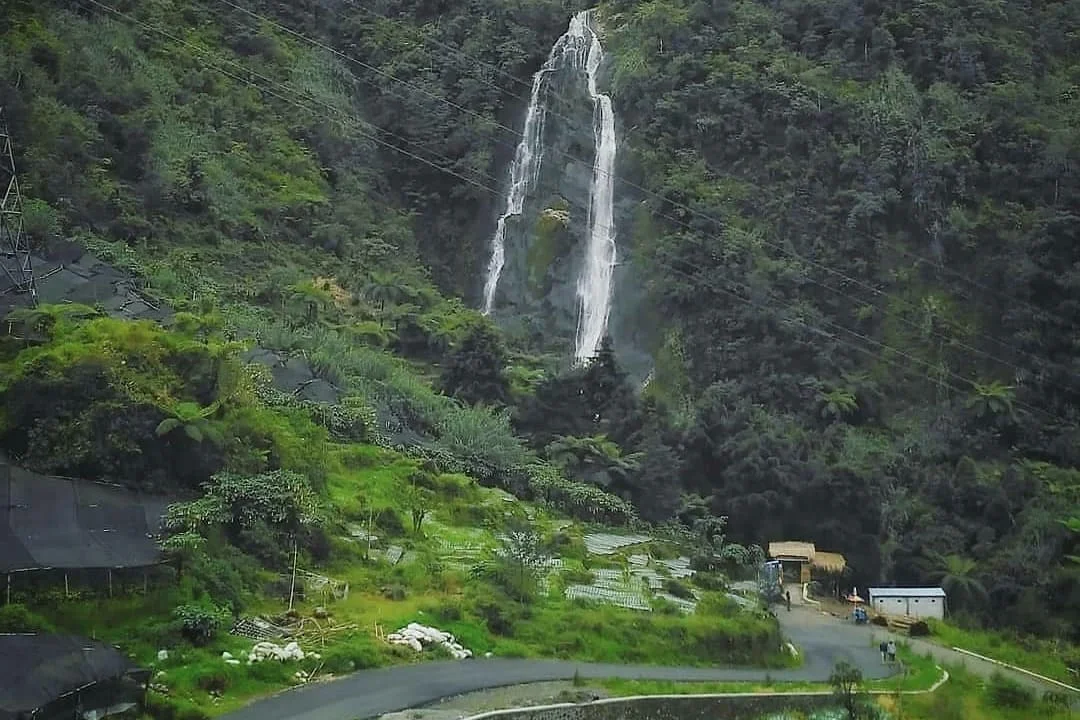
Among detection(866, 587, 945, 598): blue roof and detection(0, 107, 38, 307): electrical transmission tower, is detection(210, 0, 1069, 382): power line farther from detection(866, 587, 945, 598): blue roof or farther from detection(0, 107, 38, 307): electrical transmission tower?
detection(0, 107, 38, 307): electrical transmission tower

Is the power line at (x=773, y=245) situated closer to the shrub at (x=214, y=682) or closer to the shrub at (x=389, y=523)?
the shrub at (x=389, y=523)

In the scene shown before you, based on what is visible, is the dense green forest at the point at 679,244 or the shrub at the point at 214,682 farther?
the dense green forest at the point at 679,244

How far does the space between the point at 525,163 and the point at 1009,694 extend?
3062cm

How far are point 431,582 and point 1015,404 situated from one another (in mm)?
20263

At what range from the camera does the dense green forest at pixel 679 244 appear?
101 ft

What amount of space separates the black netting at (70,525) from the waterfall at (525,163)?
2580 cm

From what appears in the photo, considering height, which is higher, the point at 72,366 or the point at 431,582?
the point at 72,366

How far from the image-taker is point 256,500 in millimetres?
20719

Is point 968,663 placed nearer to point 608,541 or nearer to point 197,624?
point 608,541

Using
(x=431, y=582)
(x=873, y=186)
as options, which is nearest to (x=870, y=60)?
(x=873, y=186)

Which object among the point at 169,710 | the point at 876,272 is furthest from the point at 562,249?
the point at 169,710

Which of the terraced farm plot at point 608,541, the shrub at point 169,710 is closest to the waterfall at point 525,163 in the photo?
the terraced farm plot at point 608,541

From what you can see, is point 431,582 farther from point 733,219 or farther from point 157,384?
point 733,219

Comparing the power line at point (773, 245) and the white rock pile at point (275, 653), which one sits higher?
the power line at point (773, 245)
